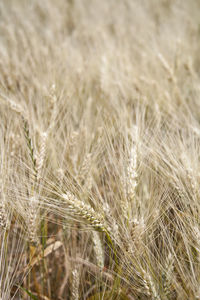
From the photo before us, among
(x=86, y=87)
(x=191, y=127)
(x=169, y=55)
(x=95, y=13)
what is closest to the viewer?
(x=191, y=127)

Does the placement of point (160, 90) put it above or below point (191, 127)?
above

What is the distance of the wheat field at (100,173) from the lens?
0.75m

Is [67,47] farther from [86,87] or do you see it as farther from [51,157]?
[51,157]

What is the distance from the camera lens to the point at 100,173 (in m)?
1.04

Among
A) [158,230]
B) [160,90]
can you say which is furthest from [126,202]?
[160,90]

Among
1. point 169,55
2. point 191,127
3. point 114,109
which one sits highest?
point 169,55

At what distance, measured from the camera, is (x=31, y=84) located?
1.56 m

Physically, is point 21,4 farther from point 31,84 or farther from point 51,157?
point 51,157

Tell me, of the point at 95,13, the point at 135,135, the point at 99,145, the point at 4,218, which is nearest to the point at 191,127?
the point at 135,135

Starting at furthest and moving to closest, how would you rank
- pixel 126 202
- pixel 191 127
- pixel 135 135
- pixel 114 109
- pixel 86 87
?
pixel 86 87 → pixel 114 109 → pixel 191 127 → pixel 135 135 → pixel 126 202

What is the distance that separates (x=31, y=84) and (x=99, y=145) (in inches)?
32.0

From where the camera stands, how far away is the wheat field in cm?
75

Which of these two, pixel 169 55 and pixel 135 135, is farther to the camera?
pixel 169 55

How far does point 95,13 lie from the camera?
3.06 m
